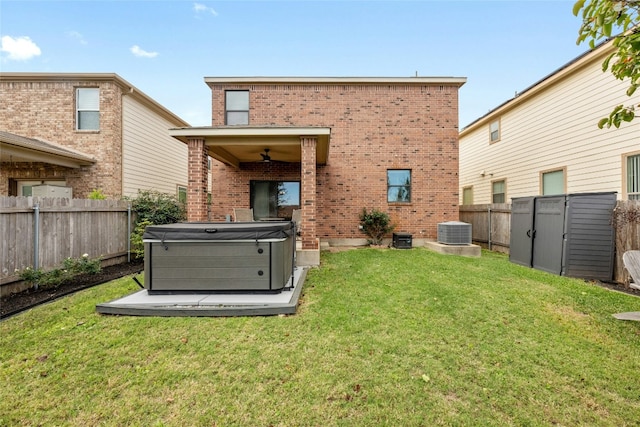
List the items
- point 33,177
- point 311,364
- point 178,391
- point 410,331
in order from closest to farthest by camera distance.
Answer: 1. point 178,391
2. point 311,364
3. point 410,331
4. point 33,177

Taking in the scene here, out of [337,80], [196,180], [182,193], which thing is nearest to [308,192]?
[196,180]

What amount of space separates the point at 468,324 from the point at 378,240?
621 cm

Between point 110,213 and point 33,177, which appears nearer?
point 110,213

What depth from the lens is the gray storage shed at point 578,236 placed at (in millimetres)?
5738

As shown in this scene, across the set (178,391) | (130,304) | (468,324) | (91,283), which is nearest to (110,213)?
(91,283)

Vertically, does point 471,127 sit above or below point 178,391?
above

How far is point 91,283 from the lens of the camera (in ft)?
17.4

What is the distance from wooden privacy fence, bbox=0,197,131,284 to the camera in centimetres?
439

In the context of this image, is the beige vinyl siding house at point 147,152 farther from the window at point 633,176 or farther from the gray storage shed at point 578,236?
the window at point 633,176

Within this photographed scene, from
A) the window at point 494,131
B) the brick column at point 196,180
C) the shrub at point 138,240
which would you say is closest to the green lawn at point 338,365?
the brick column at point 196,180

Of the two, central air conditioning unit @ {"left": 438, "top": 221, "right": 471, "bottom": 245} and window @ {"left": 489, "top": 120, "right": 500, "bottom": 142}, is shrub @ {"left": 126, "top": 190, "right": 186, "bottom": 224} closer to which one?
central air conditioning unit @ {"left": 438, "top": 221, "right": 471, "bottom": 245}

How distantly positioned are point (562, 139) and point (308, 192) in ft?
29.9

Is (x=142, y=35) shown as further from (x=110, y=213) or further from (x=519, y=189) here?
(x=519, y=189)

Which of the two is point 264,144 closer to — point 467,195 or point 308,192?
point 308,192
